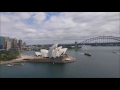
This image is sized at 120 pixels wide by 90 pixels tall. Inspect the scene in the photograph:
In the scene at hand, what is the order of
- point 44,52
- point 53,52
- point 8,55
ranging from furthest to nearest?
point 44,52, point 53,52, point 8,55

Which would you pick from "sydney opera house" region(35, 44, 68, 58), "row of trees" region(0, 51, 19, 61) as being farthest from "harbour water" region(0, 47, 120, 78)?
"sydney opera house" region(35, 44, 68, 58)

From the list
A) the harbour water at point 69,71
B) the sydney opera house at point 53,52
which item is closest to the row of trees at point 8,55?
the harbour water at point 69,71

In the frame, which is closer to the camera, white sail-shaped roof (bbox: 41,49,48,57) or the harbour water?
the harbour water

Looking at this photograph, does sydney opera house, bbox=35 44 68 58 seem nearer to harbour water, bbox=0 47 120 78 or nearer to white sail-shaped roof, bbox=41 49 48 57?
white sail-shaped roof, bbox=41 49 48 57

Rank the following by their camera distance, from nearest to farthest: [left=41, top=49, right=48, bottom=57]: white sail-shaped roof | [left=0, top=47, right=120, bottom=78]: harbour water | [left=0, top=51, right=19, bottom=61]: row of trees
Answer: [left=0, top=47, right=120, bottom=78]: harbour water
[left=0, top=51, right=19, bottom=61]: row of trees
[left=41, top=49, right=48, bottom=57]: white sail-shaped roof

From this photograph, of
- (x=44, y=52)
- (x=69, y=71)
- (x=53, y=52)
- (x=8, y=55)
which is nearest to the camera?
(x=69, y=71)

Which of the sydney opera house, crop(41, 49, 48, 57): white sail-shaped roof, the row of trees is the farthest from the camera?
crop(41, 49, 48, 57): white sail-shaped roof

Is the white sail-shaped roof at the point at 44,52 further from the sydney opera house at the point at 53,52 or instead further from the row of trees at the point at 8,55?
the row of trees at the point at 8,55

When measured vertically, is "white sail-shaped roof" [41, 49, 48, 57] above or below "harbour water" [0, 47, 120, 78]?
above

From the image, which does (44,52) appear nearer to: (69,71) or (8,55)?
(8,55)

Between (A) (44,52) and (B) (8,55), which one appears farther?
(A) (44,52)

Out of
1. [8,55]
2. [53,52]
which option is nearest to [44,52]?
[53,52]
